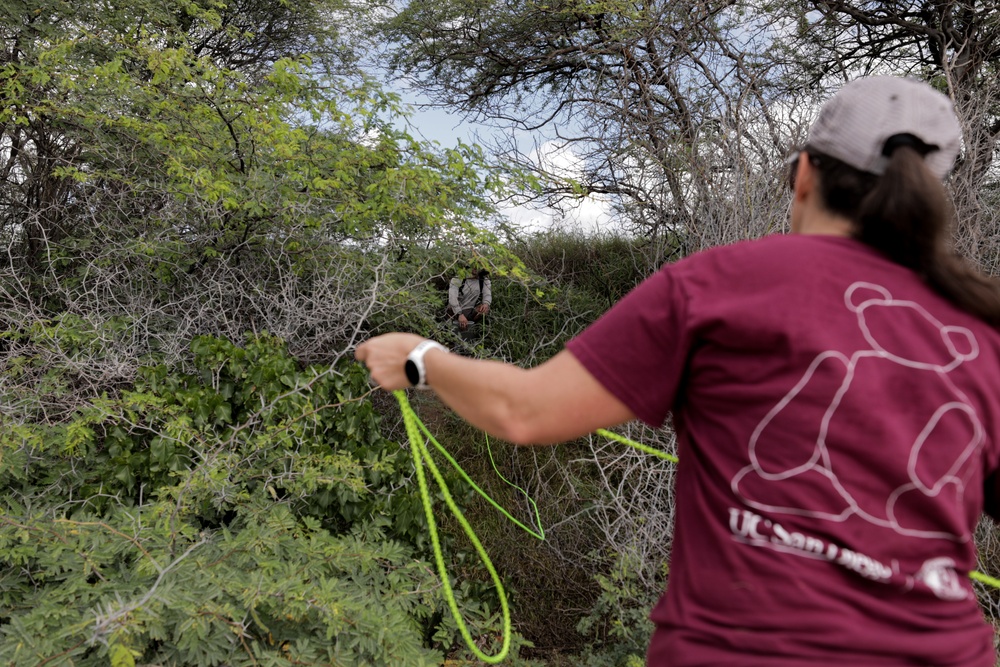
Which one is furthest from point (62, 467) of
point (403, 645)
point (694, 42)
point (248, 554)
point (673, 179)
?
point (694, 42)

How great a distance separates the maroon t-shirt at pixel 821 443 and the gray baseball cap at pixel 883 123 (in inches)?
6.0

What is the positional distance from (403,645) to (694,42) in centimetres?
588

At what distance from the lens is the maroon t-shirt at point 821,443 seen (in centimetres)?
100

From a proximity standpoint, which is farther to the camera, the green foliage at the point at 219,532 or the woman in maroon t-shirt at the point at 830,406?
the green foliage at the point at 219,532

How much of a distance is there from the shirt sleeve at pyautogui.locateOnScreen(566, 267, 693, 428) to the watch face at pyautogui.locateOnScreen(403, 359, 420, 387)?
0.38 meters

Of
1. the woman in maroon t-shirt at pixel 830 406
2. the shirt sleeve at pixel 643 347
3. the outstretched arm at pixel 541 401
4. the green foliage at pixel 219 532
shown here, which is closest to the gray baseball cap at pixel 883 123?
the woman in maroon t-shirt at pixel 830 406

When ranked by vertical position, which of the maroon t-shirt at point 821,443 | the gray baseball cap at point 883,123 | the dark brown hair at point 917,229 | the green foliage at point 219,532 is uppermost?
the gray baseball cap at point 883,123

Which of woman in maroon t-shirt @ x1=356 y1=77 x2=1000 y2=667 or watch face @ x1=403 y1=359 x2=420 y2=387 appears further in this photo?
watch face @ x1=403 y1=359 x2=420 y2=387

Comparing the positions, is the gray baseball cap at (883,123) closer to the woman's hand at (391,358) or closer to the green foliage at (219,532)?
the woman's hand at (391,358)

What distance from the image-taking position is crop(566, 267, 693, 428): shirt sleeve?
3.56ft

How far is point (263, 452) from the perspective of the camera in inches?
138

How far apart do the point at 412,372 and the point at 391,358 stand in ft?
0.24

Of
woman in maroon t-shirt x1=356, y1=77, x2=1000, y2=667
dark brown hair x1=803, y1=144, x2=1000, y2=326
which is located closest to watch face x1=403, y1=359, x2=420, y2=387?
woman in maroon t-shirt x1=356, y1=77, x2=1000, y2=667

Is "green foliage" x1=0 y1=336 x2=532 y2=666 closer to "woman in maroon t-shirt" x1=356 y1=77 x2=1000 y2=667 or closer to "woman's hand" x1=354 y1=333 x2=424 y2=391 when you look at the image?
"woman's hand" x1=354 y1=333 x2=424 y2=391
